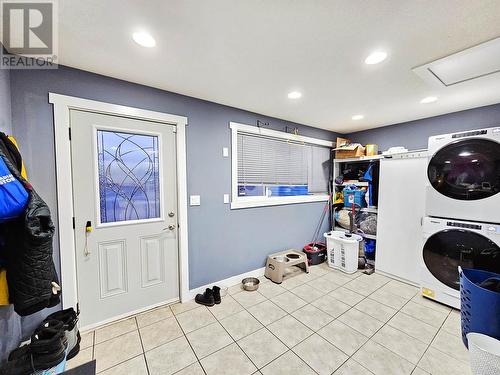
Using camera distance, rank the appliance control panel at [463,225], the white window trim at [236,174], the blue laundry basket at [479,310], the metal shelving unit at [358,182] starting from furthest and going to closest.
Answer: the metal shelving unit at [358,182] < the white window trim at [236,174] < the appliance control panel at [463,225] < the blue laundry basket at [479,310]

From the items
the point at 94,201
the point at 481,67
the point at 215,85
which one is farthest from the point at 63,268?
the point at 481,67

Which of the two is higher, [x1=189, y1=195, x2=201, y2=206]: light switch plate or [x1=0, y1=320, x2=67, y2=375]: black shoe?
[x1=189, y1=195, x2=201, y2=206]: light switch plate

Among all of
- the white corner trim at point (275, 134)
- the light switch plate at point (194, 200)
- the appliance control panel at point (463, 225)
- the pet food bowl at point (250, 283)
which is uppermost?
the white corner trim at point (275, 134)

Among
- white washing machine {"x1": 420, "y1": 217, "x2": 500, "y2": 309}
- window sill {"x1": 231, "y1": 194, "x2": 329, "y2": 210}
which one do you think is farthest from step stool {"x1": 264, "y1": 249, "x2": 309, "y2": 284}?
white washing machine {"x1": 420, "y1": 217, "x2": 500, "y2": 309}

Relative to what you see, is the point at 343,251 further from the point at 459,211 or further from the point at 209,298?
the point at 209,298

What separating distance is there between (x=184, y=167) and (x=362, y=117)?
276cm

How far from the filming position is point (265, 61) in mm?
1677

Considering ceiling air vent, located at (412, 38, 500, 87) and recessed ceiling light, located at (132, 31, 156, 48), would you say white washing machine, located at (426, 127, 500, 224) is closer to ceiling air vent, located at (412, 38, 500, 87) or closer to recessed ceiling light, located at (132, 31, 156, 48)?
ceiling air vent, located at (412, 38, 500, 87)

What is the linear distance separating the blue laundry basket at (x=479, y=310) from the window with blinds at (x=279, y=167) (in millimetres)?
2244

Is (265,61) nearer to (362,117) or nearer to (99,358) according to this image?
(362,117)

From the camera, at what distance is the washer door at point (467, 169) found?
193 cm

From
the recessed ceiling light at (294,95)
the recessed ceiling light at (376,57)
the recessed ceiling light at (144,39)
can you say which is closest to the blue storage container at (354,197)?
the recessed ceiling light at (294,95)

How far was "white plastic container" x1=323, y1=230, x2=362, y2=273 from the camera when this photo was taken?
10.1 feet

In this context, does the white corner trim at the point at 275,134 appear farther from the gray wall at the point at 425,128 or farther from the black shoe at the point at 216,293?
the black shoe at the point at 216,293
